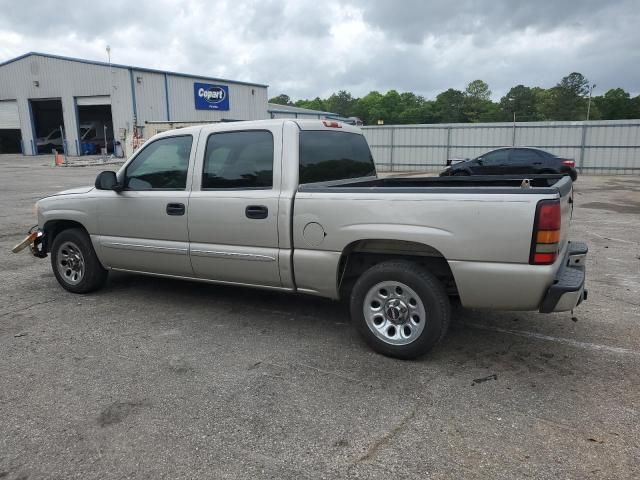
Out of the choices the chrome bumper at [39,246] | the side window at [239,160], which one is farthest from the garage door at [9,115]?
the side window at [239,160]

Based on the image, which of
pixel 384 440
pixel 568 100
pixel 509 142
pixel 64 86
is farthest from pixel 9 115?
pixel 568 100

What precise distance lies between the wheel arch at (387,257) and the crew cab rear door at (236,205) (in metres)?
0.60

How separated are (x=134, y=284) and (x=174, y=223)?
5.60 feet

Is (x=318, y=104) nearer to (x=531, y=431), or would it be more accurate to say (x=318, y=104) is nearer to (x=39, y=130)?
(x=39, y=130)

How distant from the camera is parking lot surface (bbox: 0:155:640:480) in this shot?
2.74 metres

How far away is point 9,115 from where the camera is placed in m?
40.3

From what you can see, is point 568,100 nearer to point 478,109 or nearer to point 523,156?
point 478,109

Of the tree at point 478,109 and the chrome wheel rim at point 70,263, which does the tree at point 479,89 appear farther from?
the chrome wheel rim at point 70,263

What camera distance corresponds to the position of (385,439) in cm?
293

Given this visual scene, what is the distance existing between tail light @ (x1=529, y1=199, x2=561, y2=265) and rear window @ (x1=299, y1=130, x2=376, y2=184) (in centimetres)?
191

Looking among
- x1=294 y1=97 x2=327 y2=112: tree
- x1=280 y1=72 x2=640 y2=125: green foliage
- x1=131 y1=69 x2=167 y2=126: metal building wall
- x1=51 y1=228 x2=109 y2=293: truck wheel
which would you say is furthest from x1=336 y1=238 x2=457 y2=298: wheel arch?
x1=294 y1=97 x2=327 y2=112: tree

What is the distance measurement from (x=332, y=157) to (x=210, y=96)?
127 ft

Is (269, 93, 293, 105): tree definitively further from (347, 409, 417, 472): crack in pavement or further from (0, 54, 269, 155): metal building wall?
(347, 409, 417, 472): crack in pavement

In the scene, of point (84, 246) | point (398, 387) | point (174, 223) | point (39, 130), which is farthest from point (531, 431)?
point (39, 130)
